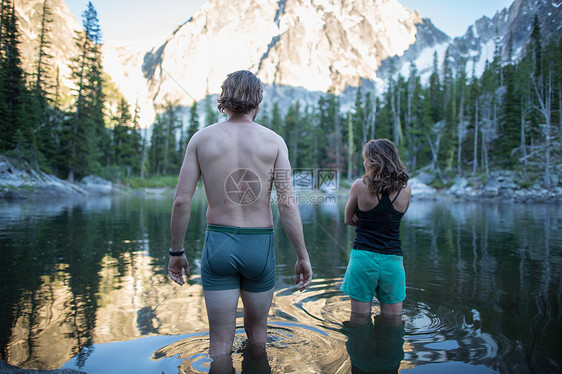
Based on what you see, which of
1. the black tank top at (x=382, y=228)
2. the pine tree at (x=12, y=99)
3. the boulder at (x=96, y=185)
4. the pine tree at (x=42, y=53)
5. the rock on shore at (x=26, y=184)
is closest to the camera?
the black tank top at (x=382, y=228)

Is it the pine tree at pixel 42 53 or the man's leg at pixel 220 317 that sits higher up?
the pine tree at pixel 42 53

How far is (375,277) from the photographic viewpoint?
10.1ft

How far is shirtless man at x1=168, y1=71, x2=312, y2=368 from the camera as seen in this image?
2.27m

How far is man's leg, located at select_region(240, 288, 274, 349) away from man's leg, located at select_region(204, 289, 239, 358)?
13 centimetres

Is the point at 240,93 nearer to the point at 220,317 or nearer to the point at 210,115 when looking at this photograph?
the point at 210,115

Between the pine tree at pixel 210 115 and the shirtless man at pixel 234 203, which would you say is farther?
the pine tree at pixel 210 115

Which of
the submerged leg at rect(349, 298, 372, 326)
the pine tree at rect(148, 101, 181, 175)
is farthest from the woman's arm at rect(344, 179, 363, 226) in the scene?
the pine tree at rect(148, 101, 181, 175)

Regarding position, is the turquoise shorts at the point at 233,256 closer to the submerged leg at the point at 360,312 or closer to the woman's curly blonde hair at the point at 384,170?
the woman's curly blonde hair at the point at 384,170

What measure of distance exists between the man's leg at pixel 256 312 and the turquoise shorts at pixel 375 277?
1047mm

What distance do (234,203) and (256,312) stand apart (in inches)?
32.0

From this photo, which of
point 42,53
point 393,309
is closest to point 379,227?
point 393,309

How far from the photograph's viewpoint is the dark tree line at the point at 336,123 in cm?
3447

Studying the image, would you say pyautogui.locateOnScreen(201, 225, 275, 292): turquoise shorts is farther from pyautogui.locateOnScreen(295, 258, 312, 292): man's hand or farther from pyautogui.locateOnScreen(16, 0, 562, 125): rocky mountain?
pyautogui.locateOnScreen(16, 0, 562, 125): rocky mountain

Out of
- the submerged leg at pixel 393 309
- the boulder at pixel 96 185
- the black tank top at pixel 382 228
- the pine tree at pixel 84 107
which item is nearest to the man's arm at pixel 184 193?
the black tank top at pixel 382 228
